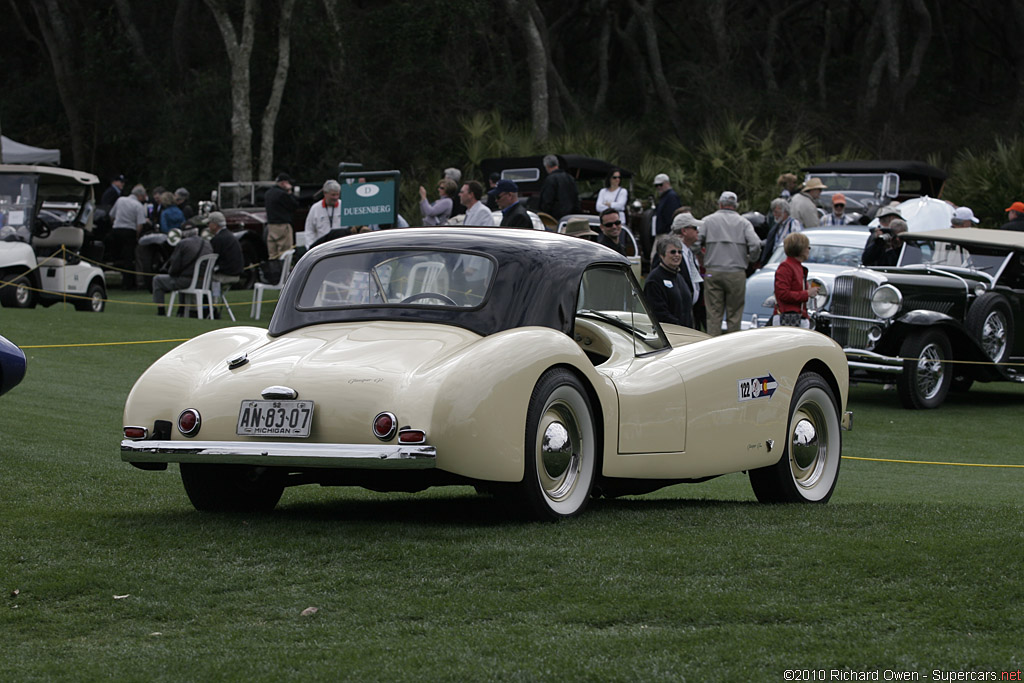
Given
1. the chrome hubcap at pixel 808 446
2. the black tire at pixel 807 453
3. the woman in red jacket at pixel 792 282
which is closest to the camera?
the black tire at pixel 807 453

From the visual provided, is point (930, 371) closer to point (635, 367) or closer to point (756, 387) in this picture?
point (756, 387)

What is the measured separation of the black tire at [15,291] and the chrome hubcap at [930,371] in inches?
503

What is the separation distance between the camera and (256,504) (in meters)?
7.12

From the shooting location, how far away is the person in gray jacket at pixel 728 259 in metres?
16.2

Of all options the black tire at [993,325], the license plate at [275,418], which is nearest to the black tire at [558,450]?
the license plate at [275,418]

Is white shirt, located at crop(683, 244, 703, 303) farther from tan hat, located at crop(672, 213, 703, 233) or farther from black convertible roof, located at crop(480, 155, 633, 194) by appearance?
black convertible roof, located at crop(480, 155, 633, 194)

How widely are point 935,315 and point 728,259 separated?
8.35ft

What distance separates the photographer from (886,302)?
1506 cm

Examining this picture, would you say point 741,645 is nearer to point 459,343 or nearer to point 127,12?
point 459,343

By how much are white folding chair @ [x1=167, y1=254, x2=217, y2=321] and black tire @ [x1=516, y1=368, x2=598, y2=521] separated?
1454cm

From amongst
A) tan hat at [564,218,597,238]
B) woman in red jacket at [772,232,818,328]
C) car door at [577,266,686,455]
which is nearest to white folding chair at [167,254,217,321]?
tan hat at [564,218,597,238]

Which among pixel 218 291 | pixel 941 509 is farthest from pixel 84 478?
pixel 218 291

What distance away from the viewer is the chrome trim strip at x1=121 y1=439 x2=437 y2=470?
19.2ft

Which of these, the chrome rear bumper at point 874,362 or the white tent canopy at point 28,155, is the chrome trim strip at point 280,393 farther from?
the white tent canopy at point 28,155
